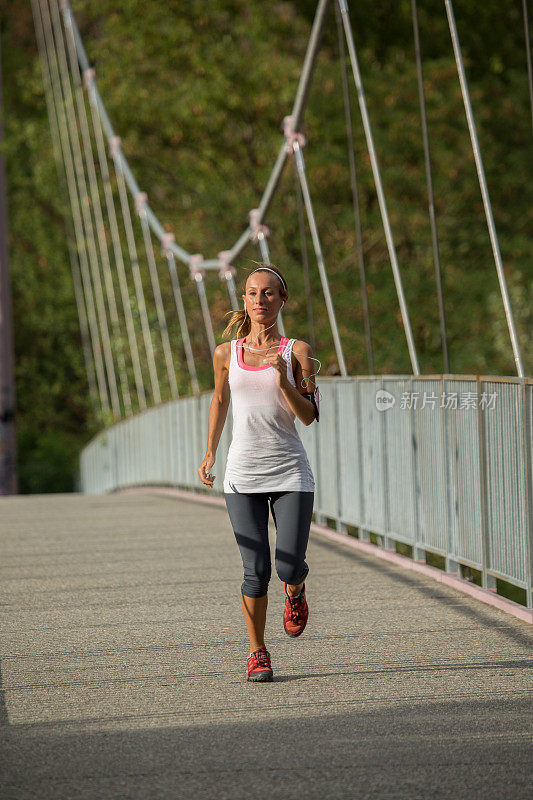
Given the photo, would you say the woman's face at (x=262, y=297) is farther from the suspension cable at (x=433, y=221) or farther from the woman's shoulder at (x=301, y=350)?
the suspension cable at (x=433, y=221)

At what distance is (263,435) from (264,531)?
1.09ft

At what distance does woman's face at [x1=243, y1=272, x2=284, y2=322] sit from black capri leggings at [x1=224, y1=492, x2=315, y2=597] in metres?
0.58

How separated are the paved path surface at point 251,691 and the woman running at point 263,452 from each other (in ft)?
1.16

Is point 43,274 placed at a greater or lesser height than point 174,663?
greater

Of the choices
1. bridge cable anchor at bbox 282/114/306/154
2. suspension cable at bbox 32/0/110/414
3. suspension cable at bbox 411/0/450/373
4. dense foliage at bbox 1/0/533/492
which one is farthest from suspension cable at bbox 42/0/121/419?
suspension cable at bbox 411/0/450/373

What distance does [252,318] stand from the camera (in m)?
4.90

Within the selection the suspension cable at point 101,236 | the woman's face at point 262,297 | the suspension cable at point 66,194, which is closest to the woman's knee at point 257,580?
the woman's face at point 262,297

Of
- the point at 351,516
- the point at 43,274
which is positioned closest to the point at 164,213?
the point at 43,274

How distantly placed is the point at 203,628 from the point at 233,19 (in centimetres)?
2179

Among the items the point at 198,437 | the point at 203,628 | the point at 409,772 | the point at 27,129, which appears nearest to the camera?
the point at 409,772

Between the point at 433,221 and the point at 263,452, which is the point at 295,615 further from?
the point at 433,221

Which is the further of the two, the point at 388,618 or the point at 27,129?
the point at 27,129

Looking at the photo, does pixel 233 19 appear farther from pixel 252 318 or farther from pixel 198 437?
pixel 252 318

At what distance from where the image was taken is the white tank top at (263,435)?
4828 millimetres
